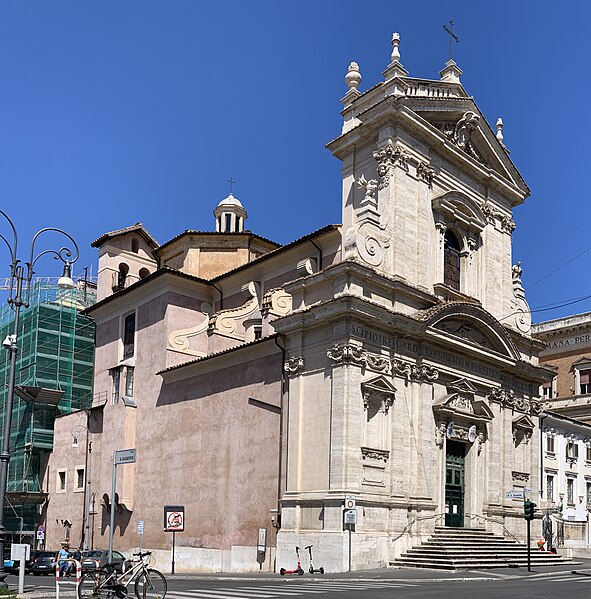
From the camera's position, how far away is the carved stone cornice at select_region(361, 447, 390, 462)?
2667 cm

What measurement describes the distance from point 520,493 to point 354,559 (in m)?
8.65

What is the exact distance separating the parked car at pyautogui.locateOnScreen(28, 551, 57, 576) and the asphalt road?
10.9m

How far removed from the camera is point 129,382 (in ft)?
127

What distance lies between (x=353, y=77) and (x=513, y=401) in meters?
14.9

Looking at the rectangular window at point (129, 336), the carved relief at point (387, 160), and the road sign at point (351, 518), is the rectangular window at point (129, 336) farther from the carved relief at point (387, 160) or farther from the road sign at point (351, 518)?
the road sign at point (351, 518)

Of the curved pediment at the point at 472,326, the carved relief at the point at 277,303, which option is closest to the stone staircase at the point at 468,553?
the curved pediment at the point at 472,326

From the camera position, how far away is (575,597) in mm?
16422

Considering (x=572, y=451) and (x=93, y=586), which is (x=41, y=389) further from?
(x=93, y=586)

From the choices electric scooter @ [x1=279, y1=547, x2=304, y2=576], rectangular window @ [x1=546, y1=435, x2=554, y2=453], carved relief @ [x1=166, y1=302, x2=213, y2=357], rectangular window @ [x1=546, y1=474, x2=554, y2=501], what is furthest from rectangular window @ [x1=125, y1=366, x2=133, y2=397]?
rectangular window @ [x1=546, y1=474, x2=554, y2=501]

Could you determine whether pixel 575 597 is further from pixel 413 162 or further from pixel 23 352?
pixel 23 352

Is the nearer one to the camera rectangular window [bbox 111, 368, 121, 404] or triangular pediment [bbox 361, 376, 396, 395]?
triangular pediment [bbox 361, 376, 396, 395]

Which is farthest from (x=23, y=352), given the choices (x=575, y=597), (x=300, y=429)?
(x=575, y=597)

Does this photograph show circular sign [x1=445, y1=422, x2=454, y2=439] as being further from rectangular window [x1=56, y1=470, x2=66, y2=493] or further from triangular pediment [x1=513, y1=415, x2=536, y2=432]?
rectangular window [x1=56, y1=470, x2=66, y2=493]

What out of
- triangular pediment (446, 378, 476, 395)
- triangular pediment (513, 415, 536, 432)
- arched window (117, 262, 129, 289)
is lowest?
triangular pediment (513, 415, 536, 432)
